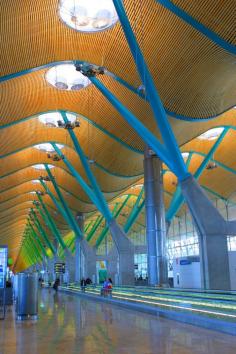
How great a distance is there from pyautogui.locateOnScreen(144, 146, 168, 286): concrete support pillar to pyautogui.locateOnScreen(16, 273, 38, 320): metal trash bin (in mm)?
11917

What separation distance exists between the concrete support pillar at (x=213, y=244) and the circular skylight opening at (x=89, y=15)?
992cm

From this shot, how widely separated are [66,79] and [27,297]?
16.5 m

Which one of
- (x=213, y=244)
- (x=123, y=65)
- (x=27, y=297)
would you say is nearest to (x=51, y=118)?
(x=123, y=65)

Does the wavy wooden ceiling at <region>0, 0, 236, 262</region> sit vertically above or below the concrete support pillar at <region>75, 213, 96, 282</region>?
above

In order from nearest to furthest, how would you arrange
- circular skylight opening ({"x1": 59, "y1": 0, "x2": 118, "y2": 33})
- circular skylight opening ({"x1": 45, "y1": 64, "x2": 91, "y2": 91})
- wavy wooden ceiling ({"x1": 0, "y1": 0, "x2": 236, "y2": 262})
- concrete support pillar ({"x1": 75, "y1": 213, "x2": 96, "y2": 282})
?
1. wavy wooden ceiling ({"x1": 0, "y1": 0, "x2": 236, "y2": 262})
2. circular skylight opening ({"x1": 59, "y1": 0, "x2": 118, "y2": 33})
3. circular skylight opening ({"x1": 45, "y1": 64, "x2": 91, "y2": 91})
4. concrete support pillar ({"x1": 75, "y1": 213, "x2": 96, "y2": 282})

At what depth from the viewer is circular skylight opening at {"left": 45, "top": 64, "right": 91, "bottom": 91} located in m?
23.4

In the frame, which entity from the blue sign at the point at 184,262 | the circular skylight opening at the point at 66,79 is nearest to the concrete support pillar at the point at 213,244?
the circular skylight opening at the point at 66,79

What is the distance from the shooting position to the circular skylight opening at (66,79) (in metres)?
23.4

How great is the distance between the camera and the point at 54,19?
17.5 metres

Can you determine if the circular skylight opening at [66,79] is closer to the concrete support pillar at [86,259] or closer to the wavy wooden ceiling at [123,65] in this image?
the wavy wooden ceiling at [123,65]

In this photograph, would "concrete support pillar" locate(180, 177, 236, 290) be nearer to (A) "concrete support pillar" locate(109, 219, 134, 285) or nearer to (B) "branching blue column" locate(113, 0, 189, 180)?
(B) "branching blue column" locate(113, 0, 189, 180)

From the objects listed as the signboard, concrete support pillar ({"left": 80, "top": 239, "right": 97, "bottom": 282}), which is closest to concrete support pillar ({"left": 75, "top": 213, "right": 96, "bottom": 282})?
concrete support pillar ({"left": 80, "top": 239, "right": 97, "bottom": 282})

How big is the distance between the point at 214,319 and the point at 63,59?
14.9m

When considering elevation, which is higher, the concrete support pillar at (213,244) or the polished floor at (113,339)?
the concrete support pillar at (213,244)
